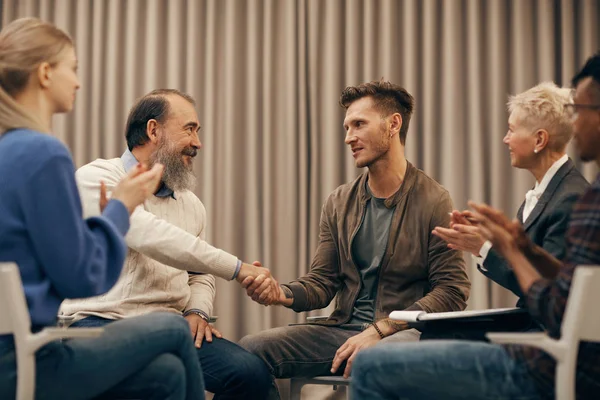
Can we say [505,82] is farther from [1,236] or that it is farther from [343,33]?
[1,236]

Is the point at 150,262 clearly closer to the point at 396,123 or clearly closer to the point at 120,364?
the point at 120,364

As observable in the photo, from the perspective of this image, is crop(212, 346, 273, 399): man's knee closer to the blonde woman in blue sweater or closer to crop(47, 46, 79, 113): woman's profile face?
the blonde woman in blue sweater

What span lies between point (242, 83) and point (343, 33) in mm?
664

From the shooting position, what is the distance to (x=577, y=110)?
192cm

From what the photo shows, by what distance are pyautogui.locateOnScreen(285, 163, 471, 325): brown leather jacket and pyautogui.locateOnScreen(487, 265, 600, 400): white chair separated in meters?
1.18

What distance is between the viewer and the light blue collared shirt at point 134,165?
300cm

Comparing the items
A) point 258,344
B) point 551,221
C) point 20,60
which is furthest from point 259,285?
point 20,60

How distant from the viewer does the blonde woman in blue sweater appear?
1734mm

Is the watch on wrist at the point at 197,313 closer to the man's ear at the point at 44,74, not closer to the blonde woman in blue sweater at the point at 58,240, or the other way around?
the blonde woman in blue sweater at the point at 58,240

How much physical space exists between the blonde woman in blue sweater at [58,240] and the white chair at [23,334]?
0.25 ft

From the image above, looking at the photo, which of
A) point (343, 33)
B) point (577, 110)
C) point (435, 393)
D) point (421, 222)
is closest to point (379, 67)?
point (343, 33)

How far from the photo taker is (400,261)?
9.88ft

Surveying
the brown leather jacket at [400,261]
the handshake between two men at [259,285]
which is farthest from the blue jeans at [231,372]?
the brown leather jacket at [400,261]

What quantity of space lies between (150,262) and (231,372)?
519mm
